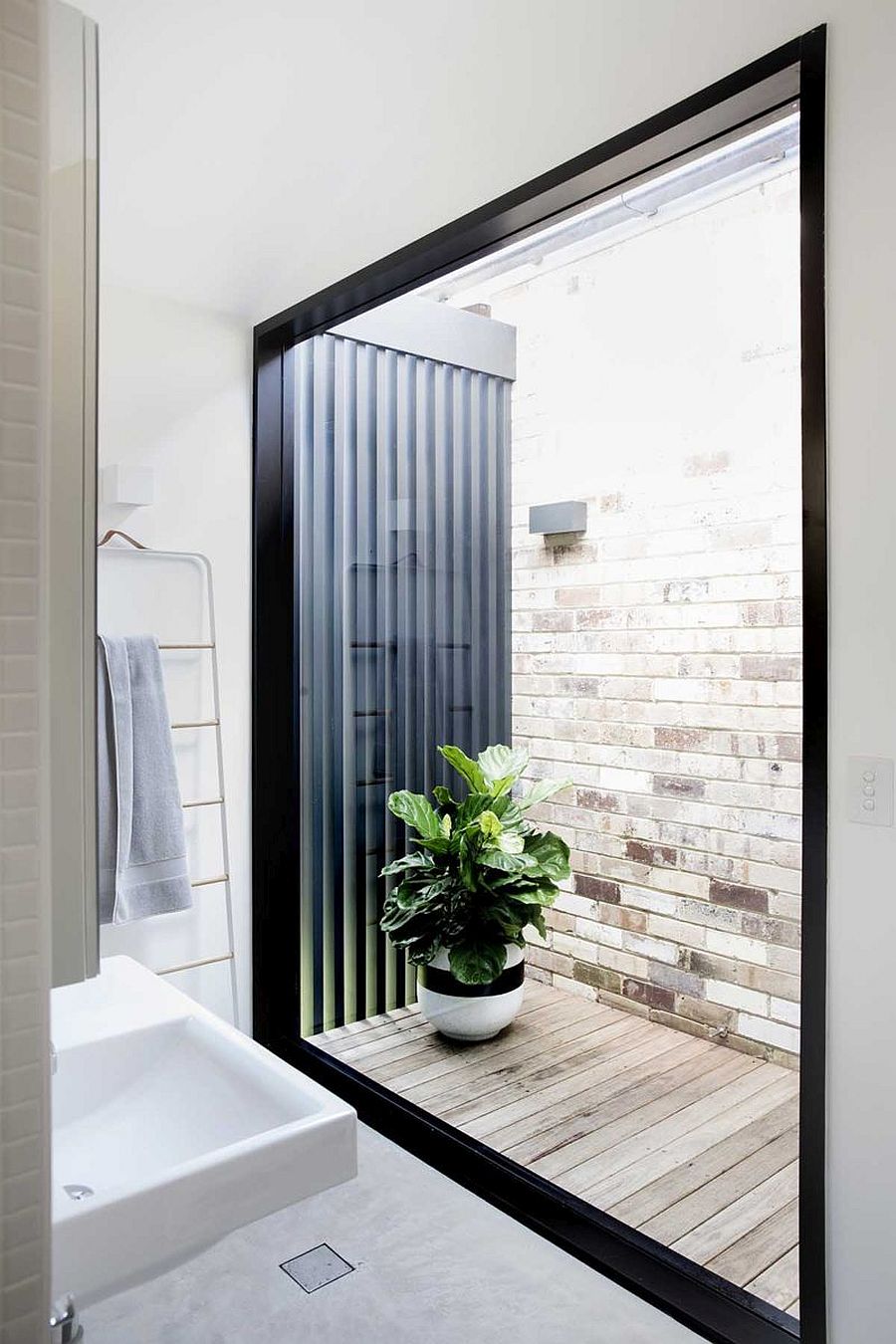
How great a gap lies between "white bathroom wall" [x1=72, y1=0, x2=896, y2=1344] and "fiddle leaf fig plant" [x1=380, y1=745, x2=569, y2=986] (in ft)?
4.06

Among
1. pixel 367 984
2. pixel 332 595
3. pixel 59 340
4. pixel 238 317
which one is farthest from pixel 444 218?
pixel 367 984

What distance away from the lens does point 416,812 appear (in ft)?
9.54

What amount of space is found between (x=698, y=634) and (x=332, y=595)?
1.17 metres

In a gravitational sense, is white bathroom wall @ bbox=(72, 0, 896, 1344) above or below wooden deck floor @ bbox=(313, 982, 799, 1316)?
above

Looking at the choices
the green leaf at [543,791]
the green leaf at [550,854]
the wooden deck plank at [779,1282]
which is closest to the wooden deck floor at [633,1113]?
the wooden deck plank at [779,1282]

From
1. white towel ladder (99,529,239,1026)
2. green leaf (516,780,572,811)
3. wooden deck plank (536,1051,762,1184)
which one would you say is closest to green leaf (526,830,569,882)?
green leaf (516,780,572,811)

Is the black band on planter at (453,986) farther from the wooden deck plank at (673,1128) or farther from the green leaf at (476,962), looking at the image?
the wooden deck plank at (673,1128)

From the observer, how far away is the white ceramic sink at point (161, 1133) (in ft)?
3.84

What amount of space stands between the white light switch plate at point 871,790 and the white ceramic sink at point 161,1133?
2.79 ft

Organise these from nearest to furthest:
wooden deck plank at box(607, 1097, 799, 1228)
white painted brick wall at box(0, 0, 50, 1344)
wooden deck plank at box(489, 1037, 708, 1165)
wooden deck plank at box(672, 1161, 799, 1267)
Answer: white painted brick wall at box(0, 0, 50, 1344) → wooden deck plank at box(672, 1161, 799, 1267) → wooden deck plank at box(607, 1097, 799, 1228) → wooden deck plank at box(489, 1037, 708, 1165)

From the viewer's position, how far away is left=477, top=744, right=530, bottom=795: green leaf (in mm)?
3018

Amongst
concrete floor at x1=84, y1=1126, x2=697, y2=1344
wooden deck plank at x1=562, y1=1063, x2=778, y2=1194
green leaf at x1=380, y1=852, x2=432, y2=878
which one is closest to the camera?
concrete floor at x1=84, y1=1126, x2=697, y2=1344

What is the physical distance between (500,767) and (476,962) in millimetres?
587

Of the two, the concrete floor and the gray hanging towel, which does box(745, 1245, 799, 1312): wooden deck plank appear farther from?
the gray hanging towel
